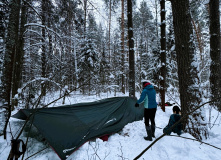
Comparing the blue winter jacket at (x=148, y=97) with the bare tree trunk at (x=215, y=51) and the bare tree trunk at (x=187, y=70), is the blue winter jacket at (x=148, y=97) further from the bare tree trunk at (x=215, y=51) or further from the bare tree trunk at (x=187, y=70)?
the bare tree trunk at (x=215, y=51)

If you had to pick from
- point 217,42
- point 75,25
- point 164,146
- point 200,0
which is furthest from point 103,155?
point 200,0

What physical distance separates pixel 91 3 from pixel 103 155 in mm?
3484

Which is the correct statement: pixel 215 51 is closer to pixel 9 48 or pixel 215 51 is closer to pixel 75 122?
pixel 75 122

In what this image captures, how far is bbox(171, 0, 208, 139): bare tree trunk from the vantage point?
134 inches

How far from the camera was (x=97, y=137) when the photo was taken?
11.8 ft

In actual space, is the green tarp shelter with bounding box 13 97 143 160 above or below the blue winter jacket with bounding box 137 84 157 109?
below

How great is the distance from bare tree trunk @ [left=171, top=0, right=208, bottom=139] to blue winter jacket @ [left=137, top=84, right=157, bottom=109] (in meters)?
0.79

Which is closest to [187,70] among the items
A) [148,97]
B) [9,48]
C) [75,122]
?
[148,97]

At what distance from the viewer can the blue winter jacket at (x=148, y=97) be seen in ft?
12.8

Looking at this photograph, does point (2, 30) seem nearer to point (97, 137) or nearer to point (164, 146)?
point (97, 137)

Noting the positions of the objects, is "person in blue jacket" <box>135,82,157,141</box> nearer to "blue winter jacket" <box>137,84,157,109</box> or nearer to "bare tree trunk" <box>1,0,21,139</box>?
"blue winter jacket" <box>137,84,157,109</box>

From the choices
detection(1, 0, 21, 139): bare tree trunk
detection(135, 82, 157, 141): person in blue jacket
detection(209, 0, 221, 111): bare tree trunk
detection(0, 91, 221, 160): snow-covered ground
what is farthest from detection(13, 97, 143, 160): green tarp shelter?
detection(209, 0, 221, 111): bare tree trunk

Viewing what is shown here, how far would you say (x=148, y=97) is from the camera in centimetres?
398

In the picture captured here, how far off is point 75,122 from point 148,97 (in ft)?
7.52
